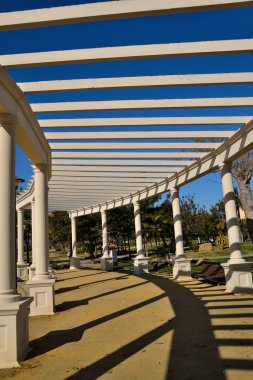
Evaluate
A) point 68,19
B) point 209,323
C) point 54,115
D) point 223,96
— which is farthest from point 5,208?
point 223,96

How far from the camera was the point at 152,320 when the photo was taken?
7.57 metres

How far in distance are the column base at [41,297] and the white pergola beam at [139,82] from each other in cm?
513

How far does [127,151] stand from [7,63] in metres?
6.83

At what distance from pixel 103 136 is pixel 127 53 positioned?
13.7 feet

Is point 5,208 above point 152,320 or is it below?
above

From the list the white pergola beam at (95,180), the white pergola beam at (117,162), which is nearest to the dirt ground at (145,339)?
the white pergola beam at (117,162)

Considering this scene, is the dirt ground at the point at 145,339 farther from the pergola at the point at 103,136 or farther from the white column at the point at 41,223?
the white column at the point at 41,223

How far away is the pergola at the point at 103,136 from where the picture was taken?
208 inches

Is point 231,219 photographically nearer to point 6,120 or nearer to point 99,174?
point 99,174

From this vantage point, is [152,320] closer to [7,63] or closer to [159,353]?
[159,353]

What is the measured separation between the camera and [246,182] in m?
14.9

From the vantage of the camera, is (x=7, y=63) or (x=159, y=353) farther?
(x=7, y=63)

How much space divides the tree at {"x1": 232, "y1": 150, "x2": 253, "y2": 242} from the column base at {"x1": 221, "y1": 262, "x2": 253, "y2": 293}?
3.74 meters

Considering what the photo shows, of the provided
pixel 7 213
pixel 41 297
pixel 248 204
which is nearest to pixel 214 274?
pixel 248 204
